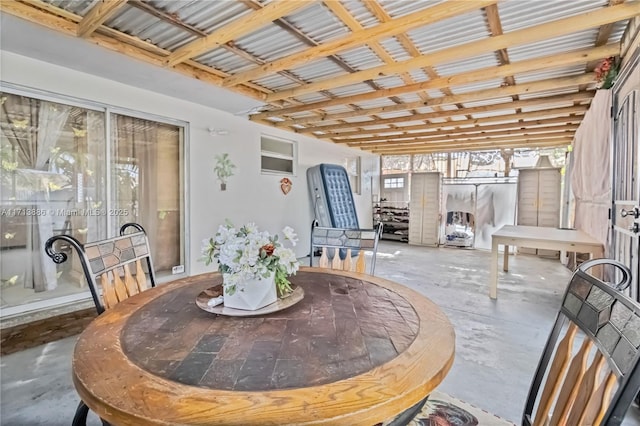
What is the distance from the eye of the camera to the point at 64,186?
3.41 meters

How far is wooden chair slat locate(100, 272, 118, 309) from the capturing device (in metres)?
1.56

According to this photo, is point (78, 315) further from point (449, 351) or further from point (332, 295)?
point (449, 351)

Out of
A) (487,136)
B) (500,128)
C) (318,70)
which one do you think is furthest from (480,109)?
(318,70)

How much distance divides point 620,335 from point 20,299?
4380 mm

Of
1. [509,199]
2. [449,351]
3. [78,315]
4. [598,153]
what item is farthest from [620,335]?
[509,199]

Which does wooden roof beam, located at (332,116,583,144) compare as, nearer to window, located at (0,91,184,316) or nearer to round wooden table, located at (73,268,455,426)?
window, located at (0,91,184,316)

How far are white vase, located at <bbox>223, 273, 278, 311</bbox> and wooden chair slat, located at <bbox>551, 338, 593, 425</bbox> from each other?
1.01 metres

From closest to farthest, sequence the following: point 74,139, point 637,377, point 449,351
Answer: point 637,377 < point 449,351 < point 74,139

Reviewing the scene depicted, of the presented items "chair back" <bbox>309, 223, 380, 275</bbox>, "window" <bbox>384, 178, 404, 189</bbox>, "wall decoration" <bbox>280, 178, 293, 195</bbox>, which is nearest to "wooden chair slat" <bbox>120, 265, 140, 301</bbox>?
"chair back" <bbox>309, 223, 380, 275</bbox>

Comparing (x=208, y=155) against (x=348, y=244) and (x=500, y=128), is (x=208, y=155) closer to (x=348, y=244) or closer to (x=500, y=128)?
(x=348, y=244)

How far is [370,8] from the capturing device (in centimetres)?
229

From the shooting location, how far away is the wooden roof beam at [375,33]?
218 cm

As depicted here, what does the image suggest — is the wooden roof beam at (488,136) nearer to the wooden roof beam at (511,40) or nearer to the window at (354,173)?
the window at (354,173)

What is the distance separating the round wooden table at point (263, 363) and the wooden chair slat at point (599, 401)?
324 mm
